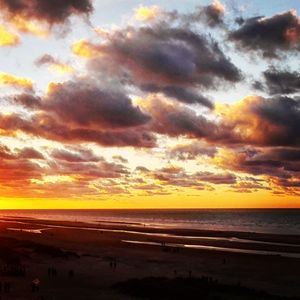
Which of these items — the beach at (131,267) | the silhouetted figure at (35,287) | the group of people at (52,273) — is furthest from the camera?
the group of people at (52,273)

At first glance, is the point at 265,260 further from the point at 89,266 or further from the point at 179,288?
the point at 179,288

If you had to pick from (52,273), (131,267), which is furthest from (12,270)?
(131,267)

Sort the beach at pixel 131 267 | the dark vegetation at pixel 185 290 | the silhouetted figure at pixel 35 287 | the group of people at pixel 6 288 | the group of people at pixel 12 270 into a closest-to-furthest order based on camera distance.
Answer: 1. the dark vegetation at pixel 185 290
2. the group of people at pixel 6 288
3. the silhouetted figure at pixel 35 287
4. the beach at pixel 131 267
5. the group of people at pixel 12 270

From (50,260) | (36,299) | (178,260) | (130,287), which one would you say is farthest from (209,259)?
(36,299)

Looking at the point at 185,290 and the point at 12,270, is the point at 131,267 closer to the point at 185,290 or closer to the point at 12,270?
the point at 12,270

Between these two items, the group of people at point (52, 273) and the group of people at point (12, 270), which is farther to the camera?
the group of people at point (52, 273)

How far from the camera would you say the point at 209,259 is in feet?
209

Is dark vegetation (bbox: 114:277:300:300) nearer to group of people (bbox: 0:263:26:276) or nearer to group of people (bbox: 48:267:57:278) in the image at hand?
group of people (bbox: 48:267:57:278)

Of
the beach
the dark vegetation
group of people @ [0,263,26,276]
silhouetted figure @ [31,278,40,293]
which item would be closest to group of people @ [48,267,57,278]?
the beach

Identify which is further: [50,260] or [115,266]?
[50,260]

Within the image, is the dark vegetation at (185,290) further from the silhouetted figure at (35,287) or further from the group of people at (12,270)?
the group of people at (12,270)

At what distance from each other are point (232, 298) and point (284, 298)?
4.46 m

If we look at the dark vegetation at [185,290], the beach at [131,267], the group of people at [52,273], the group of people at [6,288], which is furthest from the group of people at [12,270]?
the dark vegetation at [185,290]

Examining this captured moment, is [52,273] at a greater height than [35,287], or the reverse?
[35,287]
